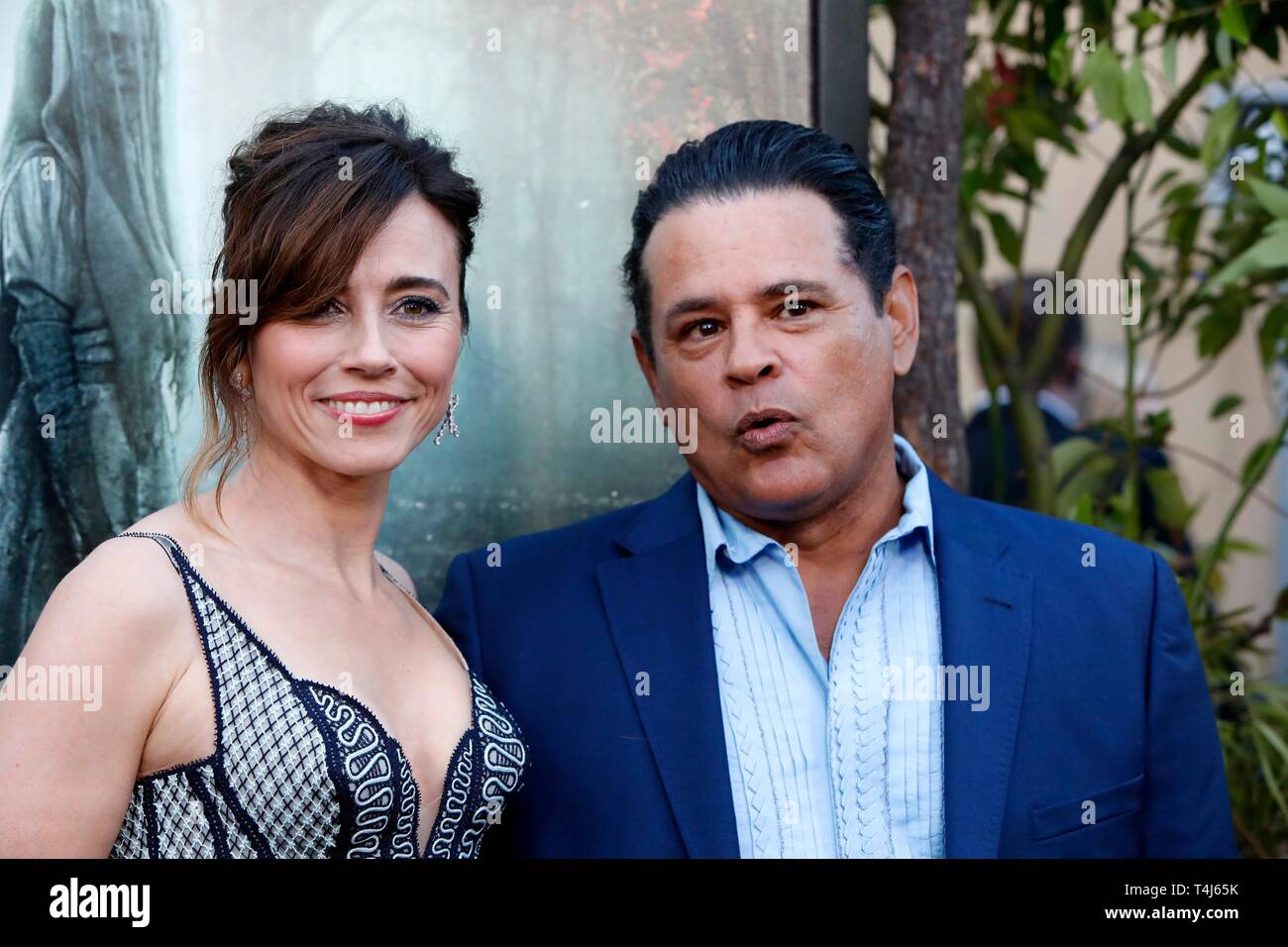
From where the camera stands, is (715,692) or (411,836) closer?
(411,836)

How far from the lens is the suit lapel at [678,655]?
75.4 inches

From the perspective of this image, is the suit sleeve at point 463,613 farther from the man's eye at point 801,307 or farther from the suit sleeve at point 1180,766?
the suit sleeve at point 1180,766

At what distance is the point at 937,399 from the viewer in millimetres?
2740

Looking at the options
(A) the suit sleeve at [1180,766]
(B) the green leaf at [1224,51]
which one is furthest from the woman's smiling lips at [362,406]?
(B) the green leaf at [1224,51]

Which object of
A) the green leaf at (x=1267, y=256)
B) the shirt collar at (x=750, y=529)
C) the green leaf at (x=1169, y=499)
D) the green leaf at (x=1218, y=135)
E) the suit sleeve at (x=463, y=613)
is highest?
the green leaf at (x=1218, y=135)

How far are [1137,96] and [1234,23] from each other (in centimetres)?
25

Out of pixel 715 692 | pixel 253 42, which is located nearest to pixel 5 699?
pixel 715 692

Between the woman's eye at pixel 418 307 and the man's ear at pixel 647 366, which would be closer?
the woman's eye at pixel 418 307

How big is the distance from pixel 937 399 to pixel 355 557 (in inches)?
49.6

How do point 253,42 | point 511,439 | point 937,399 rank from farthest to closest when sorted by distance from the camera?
point 937,399 < point 511,439 < point 253,42

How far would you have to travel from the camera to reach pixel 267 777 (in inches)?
67.4

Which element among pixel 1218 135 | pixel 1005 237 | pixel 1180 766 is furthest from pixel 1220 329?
pixel 1180 766

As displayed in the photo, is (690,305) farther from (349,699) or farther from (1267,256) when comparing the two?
(1267,256)
